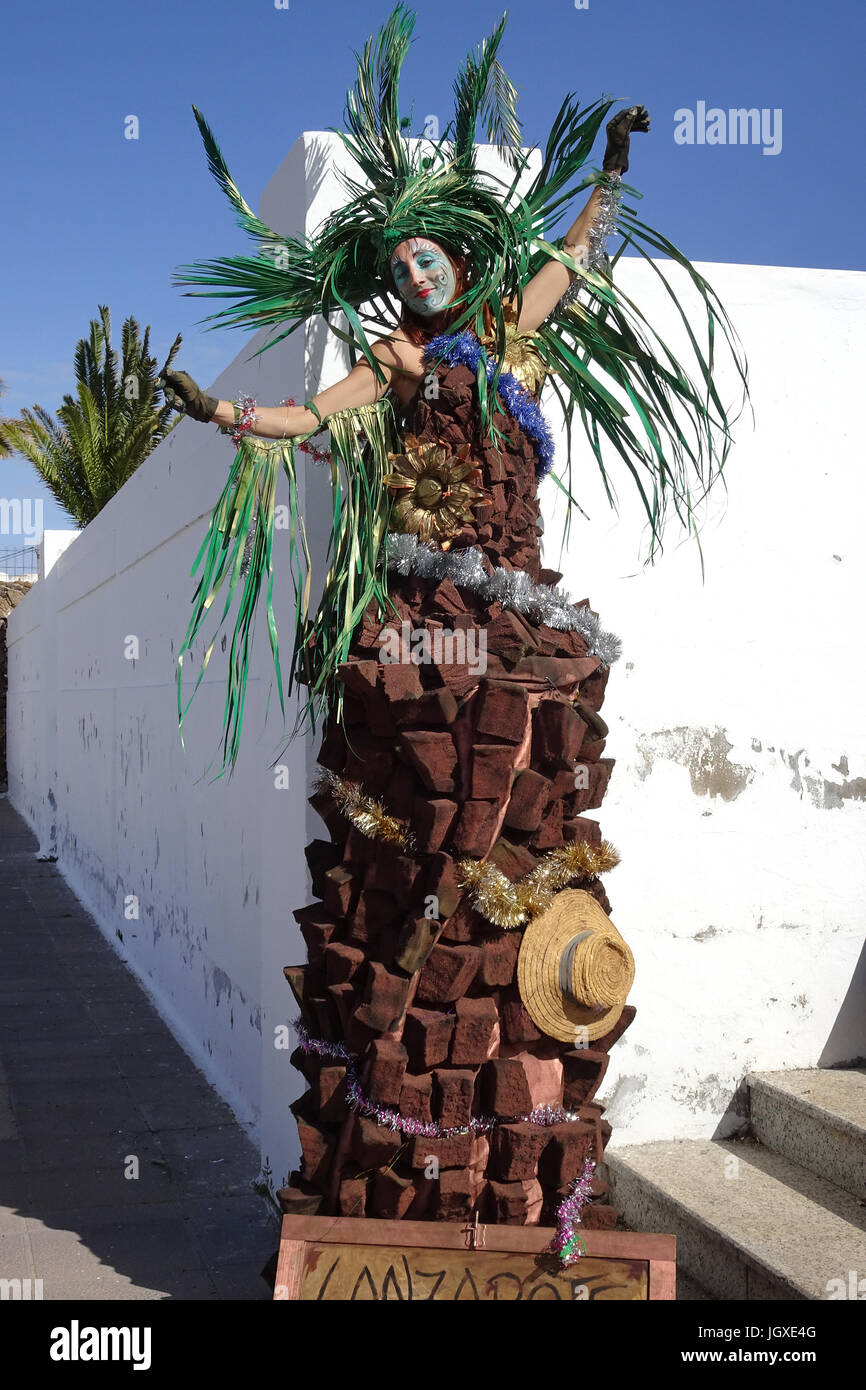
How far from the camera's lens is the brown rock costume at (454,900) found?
2619 mm

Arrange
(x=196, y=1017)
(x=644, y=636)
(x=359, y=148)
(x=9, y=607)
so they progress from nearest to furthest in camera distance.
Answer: (x=359, y=148) < (x=644, y=636) < (x=196, y=1017) < (x=9, y=607)

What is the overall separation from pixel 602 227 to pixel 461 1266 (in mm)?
2342

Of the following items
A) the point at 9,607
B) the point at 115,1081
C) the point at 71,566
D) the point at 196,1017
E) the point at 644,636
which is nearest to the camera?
the point at 644,636

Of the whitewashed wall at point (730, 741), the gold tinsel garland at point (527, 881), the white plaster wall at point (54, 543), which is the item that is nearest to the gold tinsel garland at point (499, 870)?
the gold tinsel garland at point (527, 881)

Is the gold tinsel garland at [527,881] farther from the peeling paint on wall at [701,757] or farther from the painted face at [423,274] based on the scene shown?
the painted face at [423,274]

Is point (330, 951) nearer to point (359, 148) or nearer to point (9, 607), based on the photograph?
point (359, 148)

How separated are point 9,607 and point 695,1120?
72.7ft

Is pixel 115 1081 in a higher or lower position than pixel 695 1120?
lower

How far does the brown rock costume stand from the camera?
262cm

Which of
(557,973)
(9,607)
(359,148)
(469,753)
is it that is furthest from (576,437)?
(9,607)

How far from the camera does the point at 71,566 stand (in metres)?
11.3

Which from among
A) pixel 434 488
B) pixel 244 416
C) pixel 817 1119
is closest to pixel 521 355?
pixel 434 488

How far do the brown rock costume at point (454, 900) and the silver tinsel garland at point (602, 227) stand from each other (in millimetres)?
425

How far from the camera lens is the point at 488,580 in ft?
9.04
